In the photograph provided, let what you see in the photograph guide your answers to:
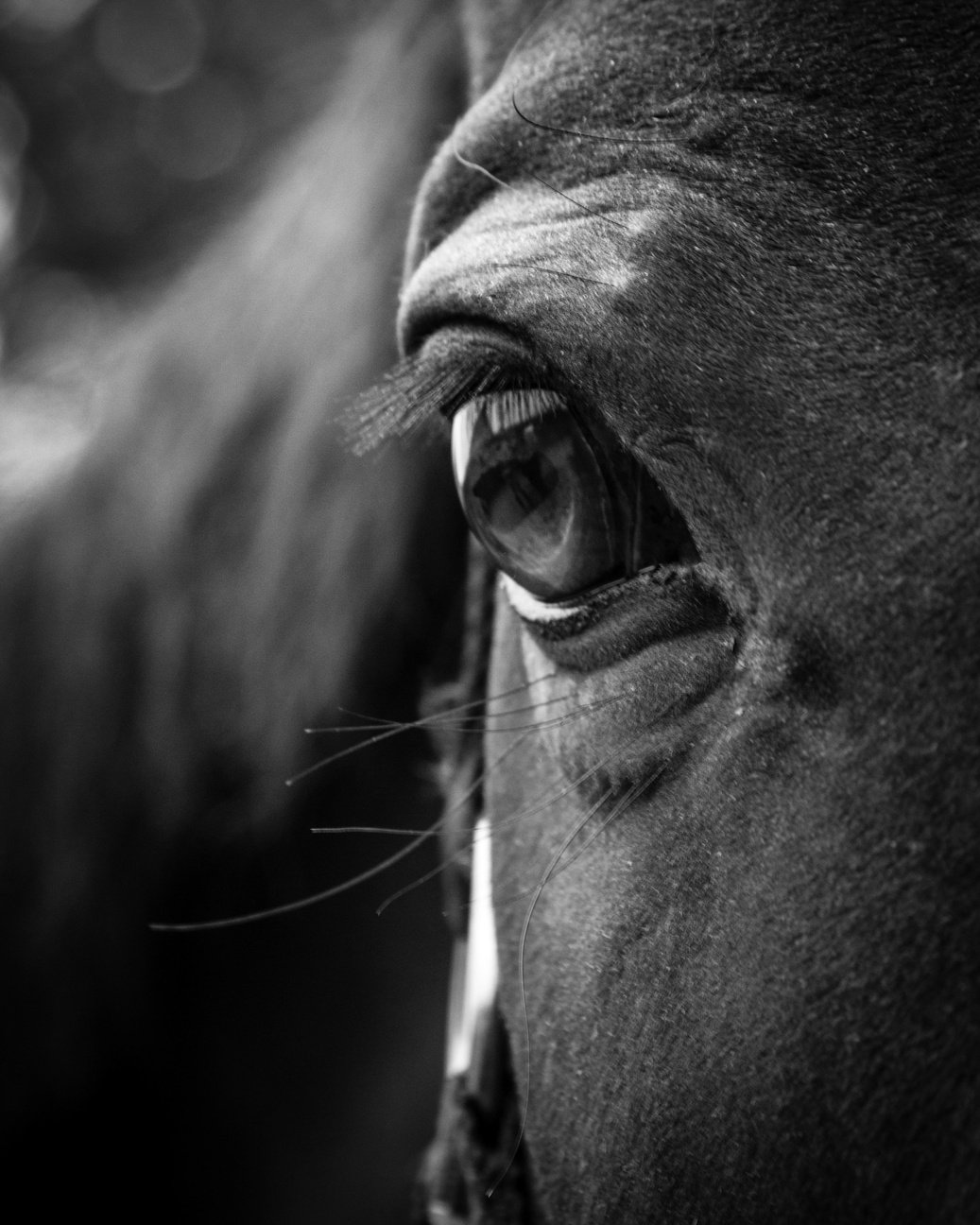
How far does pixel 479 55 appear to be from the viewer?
50.0 inches

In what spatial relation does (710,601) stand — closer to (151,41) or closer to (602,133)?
(602,133)

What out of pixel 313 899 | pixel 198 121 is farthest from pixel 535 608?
pixel 198 121

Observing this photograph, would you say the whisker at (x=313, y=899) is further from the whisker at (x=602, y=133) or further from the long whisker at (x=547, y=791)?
the whisker at (x=602, y=133)

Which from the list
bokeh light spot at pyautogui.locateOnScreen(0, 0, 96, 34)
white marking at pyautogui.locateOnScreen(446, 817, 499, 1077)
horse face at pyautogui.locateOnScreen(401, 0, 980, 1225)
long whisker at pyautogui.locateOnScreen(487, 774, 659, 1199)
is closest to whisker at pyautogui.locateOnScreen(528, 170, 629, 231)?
horse face at pyautogui.locateOnScreen(401, 0, 980, 1225)

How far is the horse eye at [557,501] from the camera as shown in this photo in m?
0.86

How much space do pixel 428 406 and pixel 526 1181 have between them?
2.18 ft

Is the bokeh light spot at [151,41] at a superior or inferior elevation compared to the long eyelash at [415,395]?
superior

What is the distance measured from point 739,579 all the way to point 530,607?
209 millimetres

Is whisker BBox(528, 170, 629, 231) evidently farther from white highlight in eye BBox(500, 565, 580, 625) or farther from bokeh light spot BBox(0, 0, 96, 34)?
bokeh light spot BBox(0, 0, 96, 34)

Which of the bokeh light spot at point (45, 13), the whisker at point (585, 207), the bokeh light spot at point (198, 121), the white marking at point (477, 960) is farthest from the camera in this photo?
the bokeh light spot at point (198, 121)

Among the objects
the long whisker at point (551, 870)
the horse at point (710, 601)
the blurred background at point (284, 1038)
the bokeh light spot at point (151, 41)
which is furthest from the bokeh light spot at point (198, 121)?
the long whisker at point (551, 870)

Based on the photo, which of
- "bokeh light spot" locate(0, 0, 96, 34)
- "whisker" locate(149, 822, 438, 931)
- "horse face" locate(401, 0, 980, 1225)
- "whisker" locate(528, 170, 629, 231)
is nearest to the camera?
"horse face" locate(401, 0, 980, 1225)

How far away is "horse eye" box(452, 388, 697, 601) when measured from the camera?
86 cm

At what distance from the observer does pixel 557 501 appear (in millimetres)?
906
